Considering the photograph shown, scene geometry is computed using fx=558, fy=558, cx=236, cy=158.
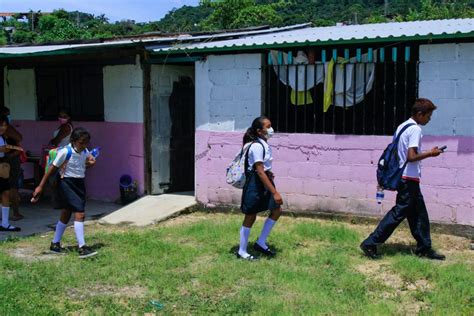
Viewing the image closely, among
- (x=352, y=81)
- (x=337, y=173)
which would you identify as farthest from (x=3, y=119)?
(x=352, y=81)

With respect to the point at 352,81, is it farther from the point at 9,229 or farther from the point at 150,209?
the point at 9,229

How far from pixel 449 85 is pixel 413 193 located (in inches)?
78.5

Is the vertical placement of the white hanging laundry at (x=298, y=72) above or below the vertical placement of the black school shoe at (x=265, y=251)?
above

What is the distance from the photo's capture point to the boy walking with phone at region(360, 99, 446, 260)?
5977 millimetres

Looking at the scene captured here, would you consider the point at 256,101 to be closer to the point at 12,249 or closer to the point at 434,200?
the point at 434,200

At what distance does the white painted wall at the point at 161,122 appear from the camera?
9.90 m

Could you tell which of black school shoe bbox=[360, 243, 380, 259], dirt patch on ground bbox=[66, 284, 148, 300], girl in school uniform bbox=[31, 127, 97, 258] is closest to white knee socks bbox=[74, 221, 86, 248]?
girl in school uniform bbox=[31, 127, 97, 258]

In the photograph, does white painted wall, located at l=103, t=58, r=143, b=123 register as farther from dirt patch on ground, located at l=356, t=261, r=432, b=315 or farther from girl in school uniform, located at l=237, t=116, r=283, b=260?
dirt patch on ground, located at l=356, t=261, r=432, b=315

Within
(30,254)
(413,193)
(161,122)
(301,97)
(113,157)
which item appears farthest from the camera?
(113,157)

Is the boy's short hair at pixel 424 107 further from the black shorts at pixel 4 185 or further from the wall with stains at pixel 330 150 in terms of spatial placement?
the black shorts at pixel 4 185

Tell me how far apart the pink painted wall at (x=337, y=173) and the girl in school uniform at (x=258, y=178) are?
211 cm

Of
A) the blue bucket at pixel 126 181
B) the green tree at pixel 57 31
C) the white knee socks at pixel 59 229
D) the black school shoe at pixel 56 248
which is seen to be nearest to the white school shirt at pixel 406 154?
the white knee socks at pixel 59 229

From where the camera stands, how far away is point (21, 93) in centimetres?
1168

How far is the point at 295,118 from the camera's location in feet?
28.2
